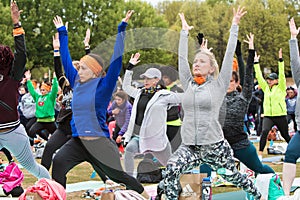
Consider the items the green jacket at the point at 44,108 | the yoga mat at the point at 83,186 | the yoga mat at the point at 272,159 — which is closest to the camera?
the yoga mat at the point at 83,186

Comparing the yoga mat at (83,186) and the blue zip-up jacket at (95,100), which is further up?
the blue zip-up jacket at (95,100)

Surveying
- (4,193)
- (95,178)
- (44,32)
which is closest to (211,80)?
(4,193)

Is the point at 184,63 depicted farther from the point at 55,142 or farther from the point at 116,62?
the point at 55,142

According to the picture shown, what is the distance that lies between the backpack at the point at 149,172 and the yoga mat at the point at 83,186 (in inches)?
27.5

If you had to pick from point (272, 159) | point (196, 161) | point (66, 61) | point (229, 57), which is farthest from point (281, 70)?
point (272, 159)

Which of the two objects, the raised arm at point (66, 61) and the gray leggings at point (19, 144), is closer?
the gray leggings at point (19, 144)

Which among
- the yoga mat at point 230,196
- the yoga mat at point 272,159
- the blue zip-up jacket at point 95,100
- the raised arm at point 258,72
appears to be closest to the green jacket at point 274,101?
the raised arm at point 258,72

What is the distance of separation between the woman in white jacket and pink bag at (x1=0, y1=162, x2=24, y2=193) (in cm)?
Result: 156

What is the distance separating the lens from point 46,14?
4938cm

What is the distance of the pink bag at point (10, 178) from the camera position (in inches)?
306

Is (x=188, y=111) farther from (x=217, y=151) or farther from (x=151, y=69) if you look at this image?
(x=151, y=69)

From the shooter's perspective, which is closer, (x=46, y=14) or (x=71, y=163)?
(x=71, y=163)

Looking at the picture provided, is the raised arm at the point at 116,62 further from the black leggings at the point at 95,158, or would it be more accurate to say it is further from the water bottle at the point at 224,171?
the water bottle at the point at 224,171

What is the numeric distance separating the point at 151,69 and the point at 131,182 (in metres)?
2.49
